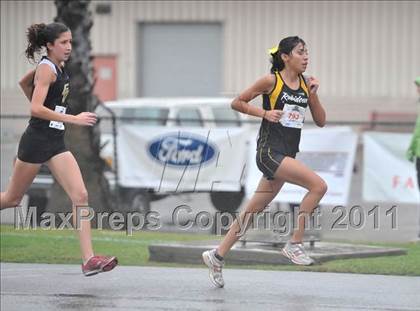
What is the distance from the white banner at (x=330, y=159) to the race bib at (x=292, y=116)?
21.0 ft

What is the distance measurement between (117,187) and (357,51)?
772 inches

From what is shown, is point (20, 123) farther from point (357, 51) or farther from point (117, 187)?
point (357, 51)

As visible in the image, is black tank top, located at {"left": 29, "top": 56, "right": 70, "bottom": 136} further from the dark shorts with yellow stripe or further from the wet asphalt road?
the dark shorts with yellow stripe

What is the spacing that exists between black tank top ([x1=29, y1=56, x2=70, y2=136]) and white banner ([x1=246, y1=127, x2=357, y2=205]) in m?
7.14

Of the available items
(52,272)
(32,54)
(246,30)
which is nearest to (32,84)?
(32,54)

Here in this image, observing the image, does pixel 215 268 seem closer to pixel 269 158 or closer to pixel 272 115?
pixel 269 158

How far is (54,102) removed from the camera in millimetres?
7582

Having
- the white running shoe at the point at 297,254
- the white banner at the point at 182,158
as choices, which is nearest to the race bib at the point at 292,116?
the white running shoe at the point at 297,254

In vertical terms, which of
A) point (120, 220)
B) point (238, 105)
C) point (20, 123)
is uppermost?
point (238, 105)

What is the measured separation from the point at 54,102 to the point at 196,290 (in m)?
1.88

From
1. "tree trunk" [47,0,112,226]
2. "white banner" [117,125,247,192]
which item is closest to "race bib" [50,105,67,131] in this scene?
"tree trunk" [47,0,112,226]

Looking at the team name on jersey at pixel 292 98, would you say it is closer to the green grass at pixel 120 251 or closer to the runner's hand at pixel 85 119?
the runner's hand at pixel 85 119

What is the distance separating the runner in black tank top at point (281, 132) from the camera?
26.2 ft

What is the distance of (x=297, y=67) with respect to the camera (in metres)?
8.04
